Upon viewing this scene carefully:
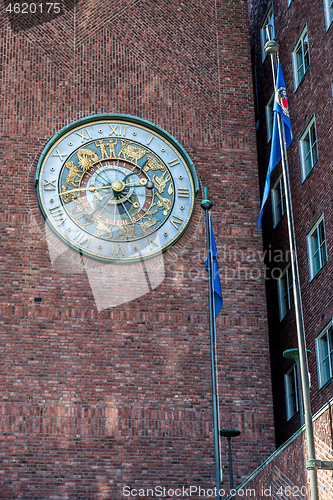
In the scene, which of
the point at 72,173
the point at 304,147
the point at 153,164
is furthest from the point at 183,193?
the point at 304,147

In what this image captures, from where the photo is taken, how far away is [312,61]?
94.8ft

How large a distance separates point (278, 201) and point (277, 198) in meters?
0.17

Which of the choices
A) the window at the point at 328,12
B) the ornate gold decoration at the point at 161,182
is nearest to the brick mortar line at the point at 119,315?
the ornate gold decoration at the point at 161,182

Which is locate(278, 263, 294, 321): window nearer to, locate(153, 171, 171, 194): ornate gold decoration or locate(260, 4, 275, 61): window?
locate(153, 171, 171, 194): ornate gold decoration

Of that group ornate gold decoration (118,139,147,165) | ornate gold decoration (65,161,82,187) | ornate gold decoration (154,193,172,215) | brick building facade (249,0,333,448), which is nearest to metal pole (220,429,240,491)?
brick building facade (249,0,333,448)

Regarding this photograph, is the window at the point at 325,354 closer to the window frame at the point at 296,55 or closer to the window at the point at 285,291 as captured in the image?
the window at the point at 285,291

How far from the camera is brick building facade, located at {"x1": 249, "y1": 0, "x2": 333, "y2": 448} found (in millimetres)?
26750

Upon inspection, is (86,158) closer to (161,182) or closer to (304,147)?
(161,182)

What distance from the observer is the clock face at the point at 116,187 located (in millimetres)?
28234

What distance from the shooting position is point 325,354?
2664 centimetres

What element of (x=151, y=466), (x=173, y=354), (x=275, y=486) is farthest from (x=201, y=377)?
(x=275, y=486)

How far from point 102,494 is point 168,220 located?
8.46 m

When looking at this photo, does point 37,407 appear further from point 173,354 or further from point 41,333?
point 173,354

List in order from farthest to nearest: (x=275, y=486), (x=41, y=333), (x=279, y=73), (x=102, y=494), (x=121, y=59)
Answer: (x=121, y=59) → (x=41, y=333) → (x=102, y=494) → (x=279, y=73) → (x=275, y=486)
